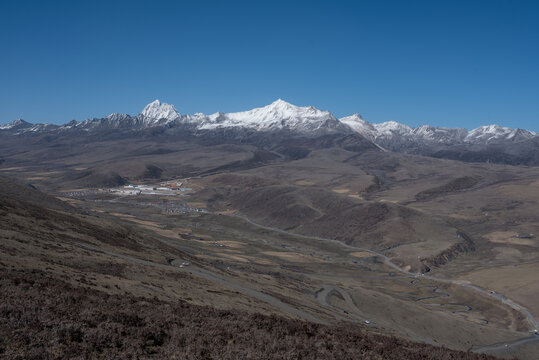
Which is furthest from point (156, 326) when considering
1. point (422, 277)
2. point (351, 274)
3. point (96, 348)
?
point (422, 277)

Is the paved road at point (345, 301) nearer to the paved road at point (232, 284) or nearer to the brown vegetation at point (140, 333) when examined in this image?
the paved road at point (232, 284)

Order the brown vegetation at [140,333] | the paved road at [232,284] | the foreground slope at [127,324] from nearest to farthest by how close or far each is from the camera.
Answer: the brown vegetation at [140,333] → the foreground slope at [127,324] → the paved road at [232,284]

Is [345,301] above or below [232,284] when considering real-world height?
below

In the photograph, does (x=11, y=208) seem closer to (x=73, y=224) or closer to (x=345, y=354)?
(x=73, y=224)

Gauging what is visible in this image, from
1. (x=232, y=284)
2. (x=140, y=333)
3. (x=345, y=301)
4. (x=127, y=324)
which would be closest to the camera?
(x=140, y=333)

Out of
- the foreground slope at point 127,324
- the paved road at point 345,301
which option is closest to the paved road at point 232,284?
the foreground slope at point 127,324

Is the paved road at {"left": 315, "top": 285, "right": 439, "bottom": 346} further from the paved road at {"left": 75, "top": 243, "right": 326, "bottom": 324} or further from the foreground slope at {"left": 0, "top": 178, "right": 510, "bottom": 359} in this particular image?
the foreground slope at {"left": 0, "top": 178, "right": 510, "bottom": 359}

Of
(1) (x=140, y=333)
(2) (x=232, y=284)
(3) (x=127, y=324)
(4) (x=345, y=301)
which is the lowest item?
(4) (x=345, y=301)

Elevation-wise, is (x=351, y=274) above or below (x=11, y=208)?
below

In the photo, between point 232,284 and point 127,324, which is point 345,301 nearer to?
point 232,284

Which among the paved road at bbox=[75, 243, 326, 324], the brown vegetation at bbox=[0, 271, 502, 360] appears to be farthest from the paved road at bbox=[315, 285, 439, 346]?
the brown vegetation at bbox=[0, 271, 502, 360]

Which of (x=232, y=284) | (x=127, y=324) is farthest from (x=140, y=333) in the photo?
(x=232, y=284)
